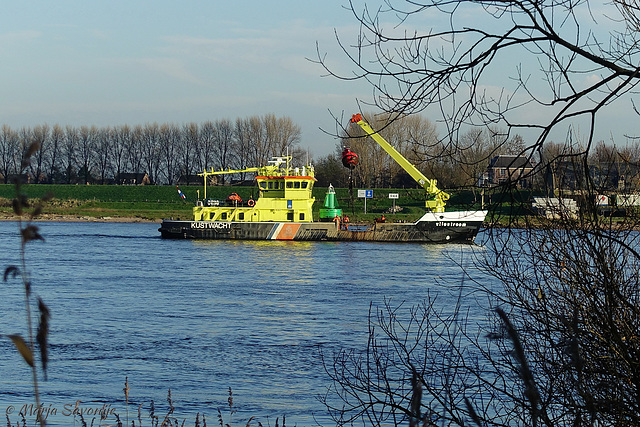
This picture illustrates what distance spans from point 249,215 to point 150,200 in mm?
38455

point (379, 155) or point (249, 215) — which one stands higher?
point (379, 155)

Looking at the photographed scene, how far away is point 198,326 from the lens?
1534 cm

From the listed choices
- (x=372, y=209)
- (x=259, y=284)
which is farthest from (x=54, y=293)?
(x=372, y=209)

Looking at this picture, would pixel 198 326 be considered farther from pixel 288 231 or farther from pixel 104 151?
pixel 104 151

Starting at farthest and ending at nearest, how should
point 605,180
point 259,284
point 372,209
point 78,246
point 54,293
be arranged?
1. point 372,209
2. point 78,246
3. point 259,284
4. point 54,293
5. point 605,180

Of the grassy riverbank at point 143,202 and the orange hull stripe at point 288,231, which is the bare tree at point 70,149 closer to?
the grassy riverbank at point 143,202

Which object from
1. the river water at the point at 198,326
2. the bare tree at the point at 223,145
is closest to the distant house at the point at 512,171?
the river water at the point at 198,326

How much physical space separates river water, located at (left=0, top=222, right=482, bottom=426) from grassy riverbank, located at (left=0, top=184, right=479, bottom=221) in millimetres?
31385

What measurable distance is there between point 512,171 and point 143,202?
7254 cm

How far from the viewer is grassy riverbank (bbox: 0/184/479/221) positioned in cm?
6581

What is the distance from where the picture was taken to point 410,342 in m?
13.1

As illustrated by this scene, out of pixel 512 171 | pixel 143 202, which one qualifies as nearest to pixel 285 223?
pixel 512 171

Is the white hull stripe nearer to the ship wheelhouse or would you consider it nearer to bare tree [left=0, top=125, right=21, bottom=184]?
the ship wheelhouse

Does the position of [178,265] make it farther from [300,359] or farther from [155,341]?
[300,359]
